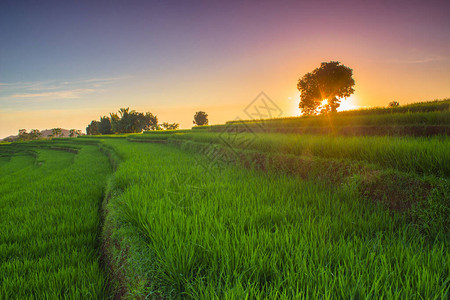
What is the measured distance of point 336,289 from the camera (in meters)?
0.96

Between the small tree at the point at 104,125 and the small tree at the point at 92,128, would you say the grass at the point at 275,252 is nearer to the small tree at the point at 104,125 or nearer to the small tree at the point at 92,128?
the small tree at the point at 104,125

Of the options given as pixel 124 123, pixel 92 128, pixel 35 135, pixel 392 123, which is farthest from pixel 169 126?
pixel 392 123

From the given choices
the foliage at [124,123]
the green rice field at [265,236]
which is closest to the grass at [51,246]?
the green rice field at [265,236]

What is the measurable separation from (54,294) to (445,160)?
12.5 feet

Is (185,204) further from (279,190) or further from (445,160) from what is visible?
(445,160)

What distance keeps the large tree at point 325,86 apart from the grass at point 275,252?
27036mm

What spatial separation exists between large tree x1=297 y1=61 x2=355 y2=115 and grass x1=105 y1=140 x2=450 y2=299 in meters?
27.0

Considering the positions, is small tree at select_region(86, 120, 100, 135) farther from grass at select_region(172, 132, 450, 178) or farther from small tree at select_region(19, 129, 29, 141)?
grass at select_region(172, 132, 450, 178)

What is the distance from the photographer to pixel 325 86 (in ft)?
84.3

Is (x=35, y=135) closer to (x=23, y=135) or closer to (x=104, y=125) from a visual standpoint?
(x=23, y=135)

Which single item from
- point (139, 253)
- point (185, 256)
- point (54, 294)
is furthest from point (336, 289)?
point (54, 294)

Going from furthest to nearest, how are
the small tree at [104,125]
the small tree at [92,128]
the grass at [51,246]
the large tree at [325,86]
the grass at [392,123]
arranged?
the small tree at [92,128], the small tree at [104,125], the large tree at [325,86], the grass at [392,123], the grass at [51,246]

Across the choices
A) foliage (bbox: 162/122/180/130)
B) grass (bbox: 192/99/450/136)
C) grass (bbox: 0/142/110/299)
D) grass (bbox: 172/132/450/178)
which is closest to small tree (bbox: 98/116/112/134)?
foliage (bbox: 162/122/180/130)

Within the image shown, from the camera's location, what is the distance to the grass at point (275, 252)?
0.98 metres
